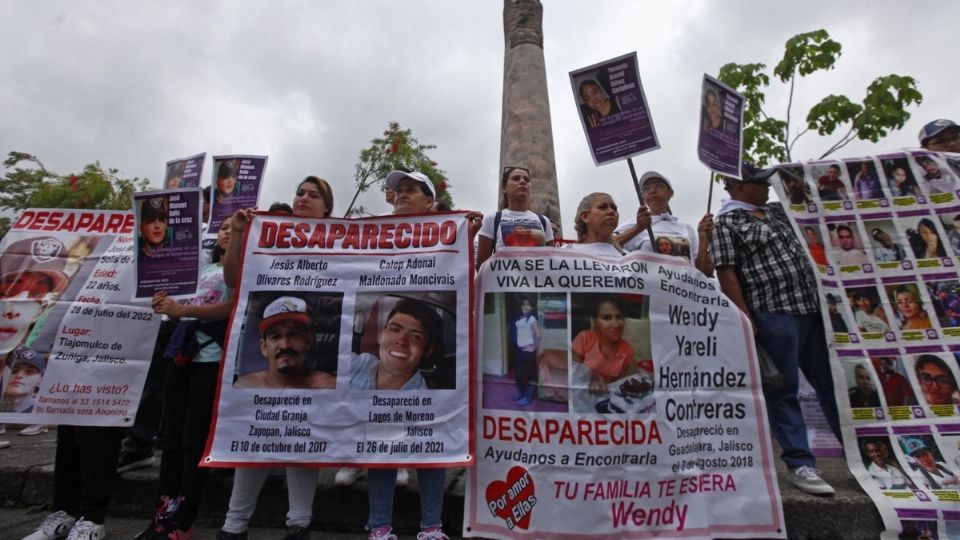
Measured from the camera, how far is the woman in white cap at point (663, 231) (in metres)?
3.42

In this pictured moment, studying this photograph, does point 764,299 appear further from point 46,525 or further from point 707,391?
point 46,525

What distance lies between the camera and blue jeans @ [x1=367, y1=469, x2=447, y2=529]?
8.28 feet

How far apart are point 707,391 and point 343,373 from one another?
74.6 inches

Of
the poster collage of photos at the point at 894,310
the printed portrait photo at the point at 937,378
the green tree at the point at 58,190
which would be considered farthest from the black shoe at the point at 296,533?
the green tree at the point at 58,190

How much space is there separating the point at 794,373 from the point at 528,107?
5332 millimetres

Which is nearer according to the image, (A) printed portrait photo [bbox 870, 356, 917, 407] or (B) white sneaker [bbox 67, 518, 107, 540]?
(B) white sneaker [bbox 67, 518, 107, 540]

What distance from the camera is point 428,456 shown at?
98.2 inches

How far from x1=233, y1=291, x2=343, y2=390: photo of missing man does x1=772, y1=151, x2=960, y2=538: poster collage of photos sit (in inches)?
117

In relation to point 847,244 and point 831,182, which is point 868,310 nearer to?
point 847,244

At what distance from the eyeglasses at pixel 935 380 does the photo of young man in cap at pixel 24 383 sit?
517 cm

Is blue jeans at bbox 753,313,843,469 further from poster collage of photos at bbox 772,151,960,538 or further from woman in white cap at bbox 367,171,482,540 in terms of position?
woman in white cap at bbox 367,171,482,540

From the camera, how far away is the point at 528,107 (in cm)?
735

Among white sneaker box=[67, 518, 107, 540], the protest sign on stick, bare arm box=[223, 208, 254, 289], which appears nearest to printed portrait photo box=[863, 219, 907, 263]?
bare arm box=[223, 208, 254, 289]

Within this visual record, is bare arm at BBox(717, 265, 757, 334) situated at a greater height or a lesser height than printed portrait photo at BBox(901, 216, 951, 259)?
lesser
